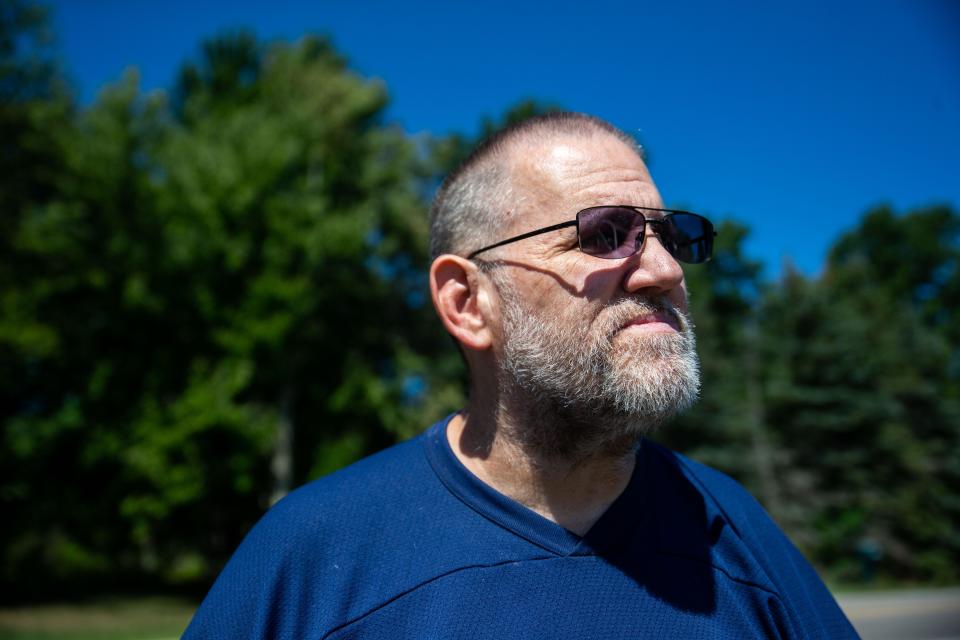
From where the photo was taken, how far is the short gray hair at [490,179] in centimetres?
206

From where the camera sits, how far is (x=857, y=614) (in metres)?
14.7

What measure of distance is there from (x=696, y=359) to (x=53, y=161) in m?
23.5

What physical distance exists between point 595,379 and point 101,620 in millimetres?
16427

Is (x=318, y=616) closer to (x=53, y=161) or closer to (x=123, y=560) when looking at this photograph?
(x=53, y=161)

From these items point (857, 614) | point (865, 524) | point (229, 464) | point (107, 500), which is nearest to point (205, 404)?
point (229, 464)

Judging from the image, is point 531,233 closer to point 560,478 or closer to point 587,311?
point 587,311

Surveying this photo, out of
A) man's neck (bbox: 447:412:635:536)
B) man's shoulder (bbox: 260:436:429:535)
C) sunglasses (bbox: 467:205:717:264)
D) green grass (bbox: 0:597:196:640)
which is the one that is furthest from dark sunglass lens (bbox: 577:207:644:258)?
green grass (bbox: 0:597:196:640)

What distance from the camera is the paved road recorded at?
1227cm

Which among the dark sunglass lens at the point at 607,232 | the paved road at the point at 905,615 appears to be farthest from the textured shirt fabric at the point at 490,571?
the paved road at the point at 905,615

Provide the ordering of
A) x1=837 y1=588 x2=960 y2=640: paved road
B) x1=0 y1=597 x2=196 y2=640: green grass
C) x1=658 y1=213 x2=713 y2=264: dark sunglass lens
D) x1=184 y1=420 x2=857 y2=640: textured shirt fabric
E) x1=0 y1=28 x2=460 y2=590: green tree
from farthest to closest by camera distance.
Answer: x1=0 y1=28 x2=460 y2=590: green tree
x1=0 y1=597 x2=196 y2=640: green grass
x1=837 y1=588 x2=960 y2=640: paved road
x1=658 y1=213 x2=713 y2=264: dark sunglass lens
x1=184 y1=420 x2=857 y2=640: textured shirt fabric

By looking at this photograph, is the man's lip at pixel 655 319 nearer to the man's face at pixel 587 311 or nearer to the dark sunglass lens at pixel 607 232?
the man's face at pixel 587 311

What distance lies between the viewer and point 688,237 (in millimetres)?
2152

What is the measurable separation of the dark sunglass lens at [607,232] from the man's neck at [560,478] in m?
0.52

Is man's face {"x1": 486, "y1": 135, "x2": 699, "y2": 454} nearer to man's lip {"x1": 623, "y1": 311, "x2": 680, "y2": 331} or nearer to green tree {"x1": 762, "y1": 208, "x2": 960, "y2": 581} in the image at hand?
man's lip {"x1": 623, "y1": 311, "x2": 680, "y2": 331}
